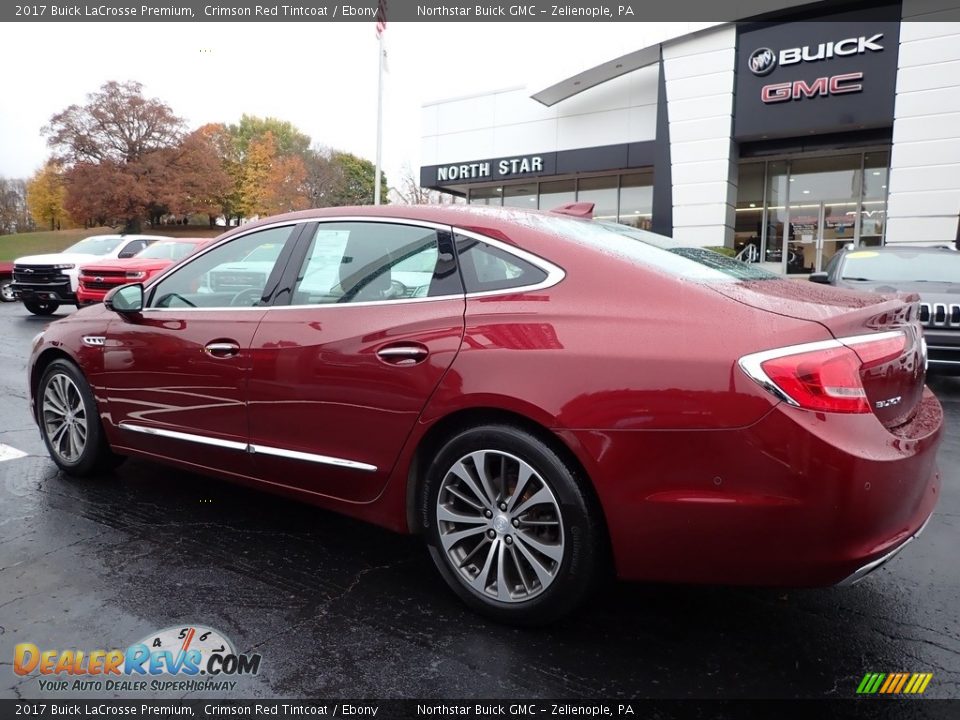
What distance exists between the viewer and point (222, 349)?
3266mm

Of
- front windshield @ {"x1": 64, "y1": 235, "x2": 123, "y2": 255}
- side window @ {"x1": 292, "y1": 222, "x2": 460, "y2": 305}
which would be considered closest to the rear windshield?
side window @ {"x1": 292, "y1": 222, "x2": 460, "y2": 305}

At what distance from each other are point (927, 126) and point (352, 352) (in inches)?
756

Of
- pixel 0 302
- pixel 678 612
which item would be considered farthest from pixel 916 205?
pixel 0 302

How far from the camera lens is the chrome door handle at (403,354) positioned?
8.60 feet

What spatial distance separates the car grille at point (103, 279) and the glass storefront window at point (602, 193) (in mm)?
15761

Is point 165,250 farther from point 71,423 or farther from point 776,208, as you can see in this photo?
point 776,208

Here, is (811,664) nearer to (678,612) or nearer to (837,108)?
(678,612)

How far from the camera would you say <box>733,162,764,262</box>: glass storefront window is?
21547 millimetres

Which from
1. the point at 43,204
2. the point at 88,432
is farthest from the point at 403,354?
the point at 43,204

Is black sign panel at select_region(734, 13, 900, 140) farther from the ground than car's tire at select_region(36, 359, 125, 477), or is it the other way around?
black sign panel at select_region(734, 13, 900, 140)

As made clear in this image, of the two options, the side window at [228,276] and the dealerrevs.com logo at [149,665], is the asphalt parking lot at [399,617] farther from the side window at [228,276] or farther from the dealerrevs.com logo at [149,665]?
the side window at [228,276]

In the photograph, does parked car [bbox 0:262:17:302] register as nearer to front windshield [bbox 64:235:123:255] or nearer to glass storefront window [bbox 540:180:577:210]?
front windshield [bbox 64:235:123:255]

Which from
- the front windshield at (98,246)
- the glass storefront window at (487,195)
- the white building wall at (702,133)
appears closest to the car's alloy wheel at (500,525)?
the front windshield at (98,246)

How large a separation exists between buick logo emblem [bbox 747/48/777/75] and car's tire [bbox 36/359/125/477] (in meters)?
19.7
